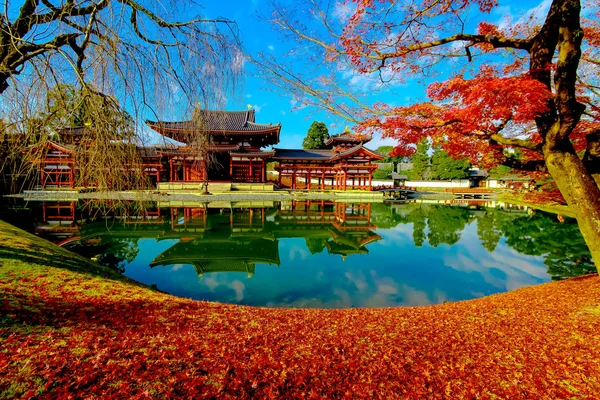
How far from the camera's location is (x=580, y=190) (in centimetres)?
318

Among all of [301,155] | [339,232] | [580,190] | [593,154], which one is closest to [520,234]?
[339,232]

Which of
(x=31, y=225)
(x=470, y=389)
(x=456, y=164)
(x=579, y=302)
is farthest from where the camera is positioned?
(x=456, y=164)

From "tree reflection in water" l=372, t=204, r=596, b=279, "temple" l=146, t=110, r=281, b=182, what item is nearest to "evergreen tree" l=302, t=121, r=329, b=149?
"temple" l=146, t=110, r=281, b=182

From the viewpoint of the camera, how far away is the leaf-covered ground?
6.03ft

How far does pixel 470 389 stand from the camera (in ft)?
6.31

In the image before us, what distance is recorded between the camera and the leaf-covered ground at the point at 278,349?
184cm

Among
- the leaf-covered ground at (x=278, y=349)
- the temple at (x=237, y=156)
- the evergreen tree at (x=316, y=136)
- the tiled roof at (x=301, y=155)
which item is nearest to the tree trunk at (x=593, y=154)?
the leaf-covered ground at (x=278, y=349)

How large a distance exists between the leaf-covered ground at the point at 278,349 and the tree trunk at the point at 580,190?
3.36ft

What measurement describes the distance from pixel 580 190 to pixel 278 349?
4037 mm

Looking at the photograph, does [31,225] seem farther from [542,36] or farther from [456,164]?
[456,164]

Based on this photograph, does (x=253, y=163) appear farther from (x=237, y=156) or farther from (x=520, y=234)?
(x=520, y=234)

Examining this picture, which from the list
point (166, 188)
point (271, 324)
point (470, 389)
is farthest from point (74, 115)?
point (166, 188)

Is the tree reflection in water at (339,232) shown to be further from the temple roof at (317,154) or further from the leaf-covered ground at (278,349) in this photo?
the temple roof at (317,154)

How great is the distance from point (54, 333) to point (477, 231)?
1480cm
